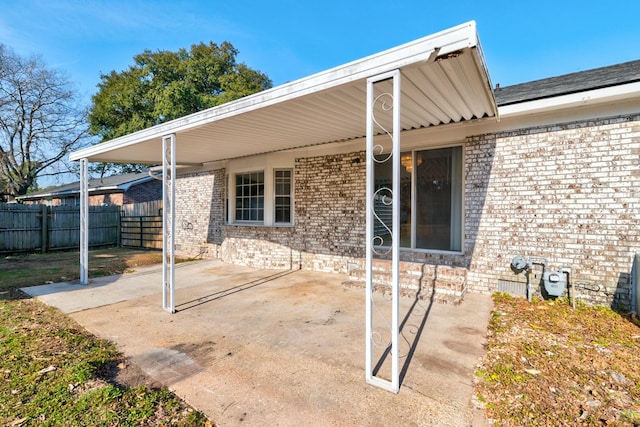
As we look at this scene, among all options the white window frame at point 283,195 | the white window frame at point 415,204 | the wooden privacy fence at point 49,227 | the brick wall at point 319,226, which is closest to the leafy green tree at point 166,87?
the wooden privacy fence at point 49,227

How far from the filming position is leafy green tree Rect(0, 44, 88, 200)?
17.9 meters

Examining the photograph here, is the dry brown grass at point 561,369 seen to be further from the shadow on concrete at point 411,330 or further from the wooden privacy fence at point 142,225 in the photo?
the wooden privacy fence at point 142,225

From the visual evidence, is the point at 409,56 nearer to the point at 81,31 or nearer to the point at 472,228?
the point at 472,228

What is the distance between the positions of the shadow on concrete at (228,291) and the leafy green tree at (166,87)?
15.4 m

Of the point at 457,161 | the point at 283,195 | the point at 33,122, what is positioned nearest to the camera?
the point at 457,161

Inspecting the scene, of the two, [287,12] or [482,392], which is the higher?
[287,12]

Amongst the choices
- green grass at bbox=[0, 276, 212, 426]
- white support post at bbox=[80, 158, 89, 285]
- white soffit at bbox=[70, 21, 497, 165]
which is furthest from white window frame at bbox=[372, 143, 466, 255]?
white support post at bbox=[80, 158, 89, 285]

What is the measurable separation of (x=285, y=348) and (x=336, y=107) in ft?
9.78

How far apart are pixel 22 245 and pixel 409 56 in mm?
14887

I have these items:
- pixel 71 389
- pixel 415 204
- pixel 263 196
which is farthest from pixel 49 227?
pixel 415 204

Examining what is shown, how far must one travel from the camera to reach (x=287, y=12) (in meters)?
11.9

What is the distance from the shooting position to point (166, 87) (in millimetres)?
19750

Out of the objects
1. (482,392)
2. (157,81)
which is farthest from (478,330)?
(157,81)

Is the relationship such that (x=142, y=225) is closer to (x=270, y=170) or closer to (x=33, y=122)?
(x=270, y=170)
